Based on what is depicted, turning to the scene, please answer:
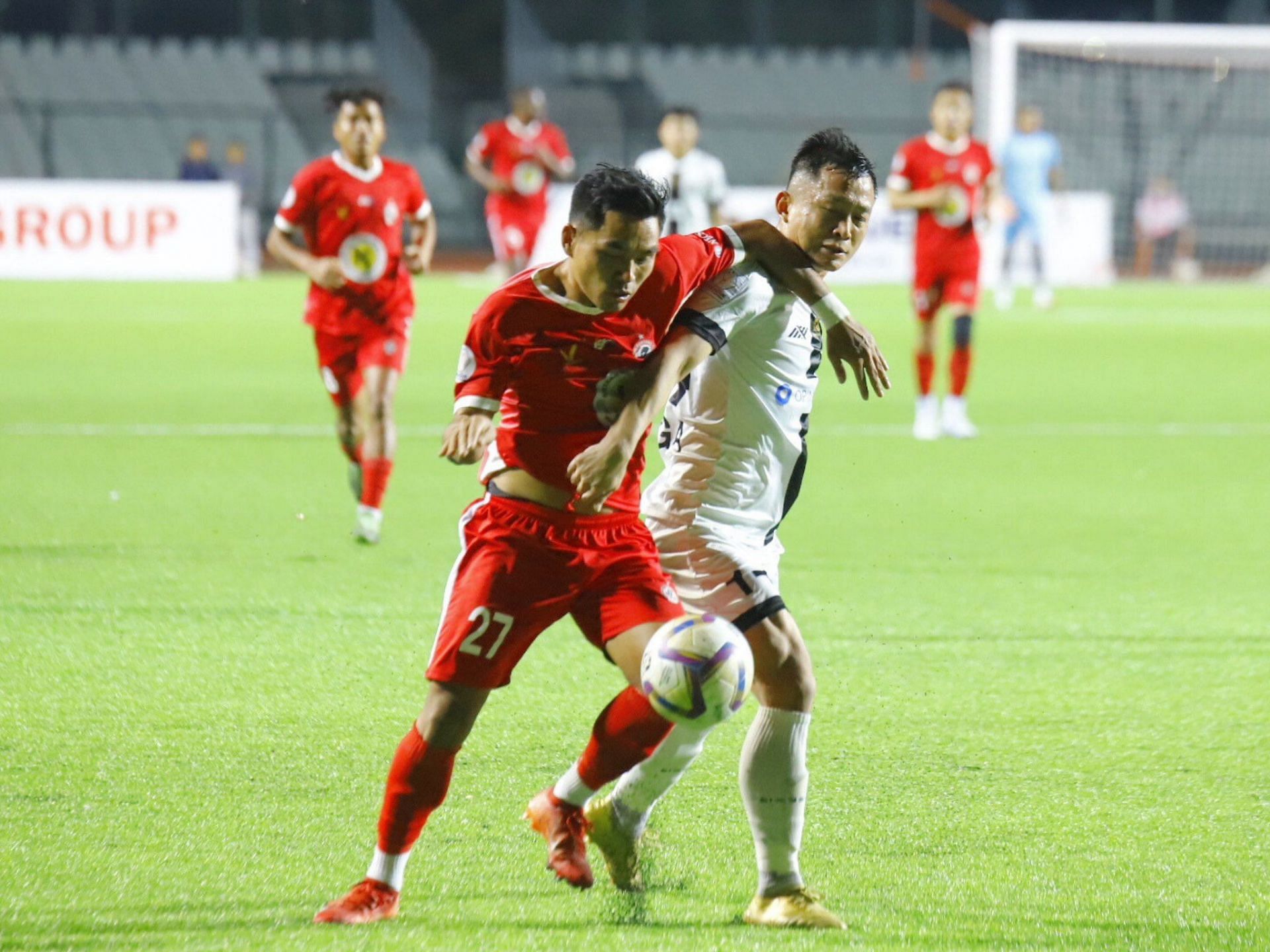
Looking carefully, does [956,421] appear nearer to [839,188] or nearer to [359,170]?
[359,170]

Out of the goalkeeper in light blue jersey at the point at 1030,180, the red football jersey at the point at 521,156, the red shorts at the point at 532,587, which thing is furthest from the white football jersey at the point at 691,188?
the red shorts at the point at 532,587

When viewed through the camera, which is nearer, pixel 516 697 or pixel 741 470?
pixel 741 470

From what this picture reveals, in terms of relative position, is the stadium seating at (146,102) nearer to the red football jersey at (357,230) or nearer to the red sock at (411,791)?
the red football jersey at (357,230)

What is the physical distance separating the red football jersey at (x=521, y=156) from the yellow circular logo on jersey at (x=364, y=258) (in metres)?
12.5

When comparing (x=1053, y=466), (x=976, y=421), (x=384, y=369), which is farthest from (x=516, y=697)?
(x=976, y=421)

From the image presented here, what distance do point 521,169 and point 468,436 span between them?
1799cm

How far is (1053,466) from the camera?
36.2 feet

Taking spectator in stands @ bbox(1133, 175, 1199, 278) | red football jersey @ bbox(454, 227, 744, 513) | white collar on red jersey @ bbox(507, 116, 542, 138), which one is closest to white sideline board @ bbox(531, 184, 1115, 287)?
spectator in stands @ bbox(1133, 175, 1199, 278)

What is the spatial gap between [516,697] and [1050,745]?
164 centimetres

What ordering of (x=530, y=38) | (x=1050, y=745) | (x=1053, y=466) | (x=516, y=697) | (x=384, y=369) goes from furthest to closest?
(x=530, y=38) < (x=1053, y=466) < (x=384, y=369) < (x=516, y=697) < (x=1050, y=745)

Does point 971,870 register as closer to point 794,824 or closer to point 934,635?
point 794,824

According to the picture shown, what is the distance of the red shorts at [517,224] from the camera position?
21.0m

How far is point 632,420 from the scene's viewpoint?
3520 mm

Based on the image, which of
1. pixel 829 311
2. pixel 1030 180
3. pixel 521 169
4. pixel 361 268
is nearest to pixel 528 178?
pixel 521 169
